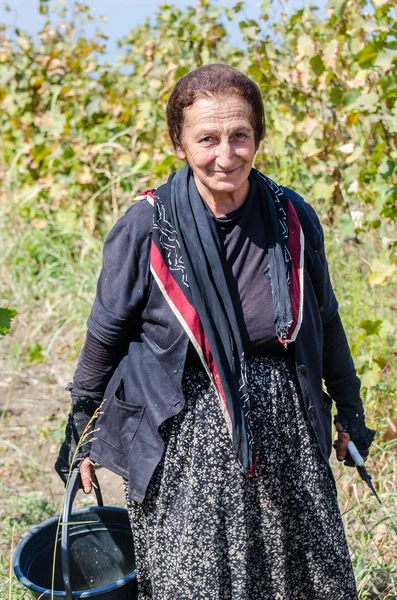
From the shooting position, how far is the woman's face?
216cm

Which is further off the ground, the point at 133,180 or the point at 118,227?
the point at 133,180

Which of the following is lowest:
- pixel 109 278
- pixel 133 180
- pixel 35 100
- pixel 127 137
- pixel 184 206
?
pixel 109 278

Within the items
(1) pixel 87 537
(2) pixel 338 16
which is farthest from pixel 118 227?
(2) pixel 338 16

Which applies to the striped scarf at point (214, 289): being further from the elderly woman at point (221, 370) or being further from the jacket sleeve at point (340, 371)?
the jacket sleeve at point (340, 371)

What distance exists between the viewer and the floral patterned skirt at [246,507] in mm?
2197

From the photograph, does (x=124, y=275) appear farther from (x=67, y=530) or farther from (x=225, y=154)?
(x=67, y=530)

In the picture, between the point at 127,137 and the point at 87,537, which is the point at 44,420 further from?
the point at 127,137

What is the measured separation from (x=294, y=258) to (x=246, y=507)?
2.23 feet

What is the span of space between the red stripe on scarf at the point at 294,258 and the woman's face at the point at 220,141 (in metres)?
0.18

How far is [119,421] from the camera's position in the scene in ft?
7.67

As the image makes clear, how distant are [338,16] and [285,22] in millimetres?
1029

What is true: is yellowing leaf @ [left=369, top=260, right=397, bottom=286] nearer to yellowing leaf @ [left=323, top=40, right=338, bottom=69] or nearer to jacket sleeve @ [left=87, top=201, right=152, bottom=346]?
yellowing leaf @ [left=323, top=40, right=338, bottom=69]

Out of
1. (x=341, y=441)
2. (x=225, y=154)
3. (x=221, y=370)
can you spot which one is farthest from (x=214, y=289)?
(x=341, y=441)

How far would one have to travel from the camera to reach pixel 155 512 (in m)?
2.28
